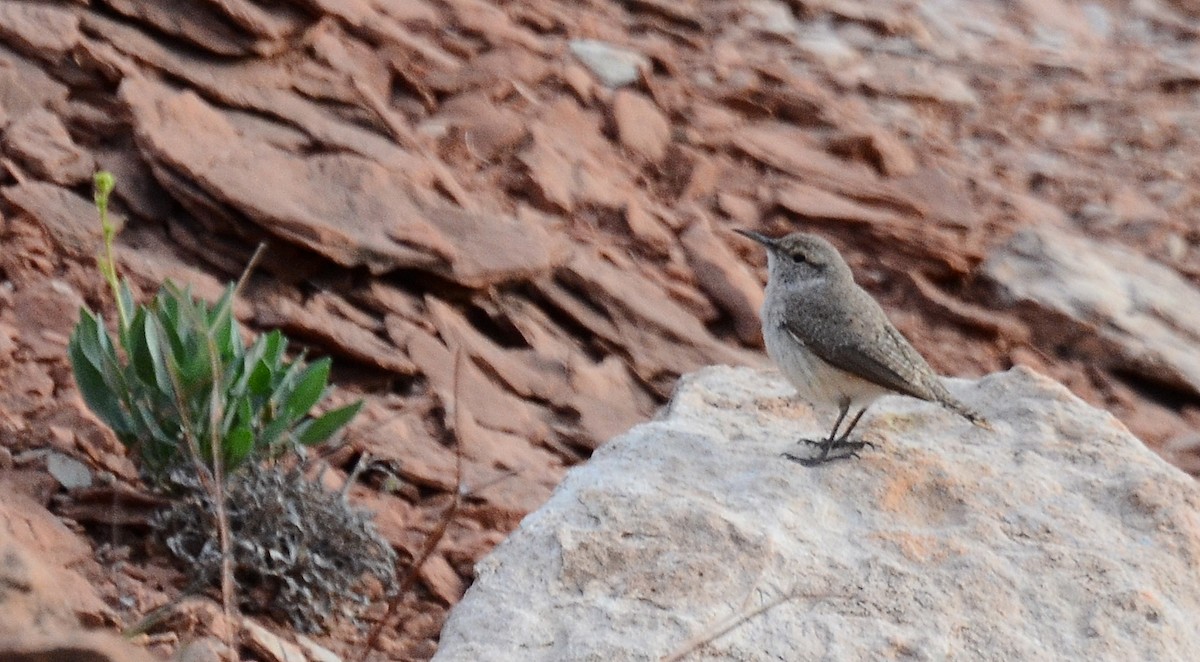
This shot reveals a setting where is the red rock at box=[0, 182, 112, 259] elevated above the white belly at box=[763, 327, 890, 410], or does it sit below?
below

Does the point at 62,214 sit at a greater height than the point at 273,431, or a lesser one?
lesser

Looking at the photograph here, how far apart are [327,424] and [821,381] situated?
6.58ft

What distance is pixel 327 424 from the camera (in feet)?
17.8

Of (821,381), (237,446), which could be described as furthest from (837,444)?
(237,446)

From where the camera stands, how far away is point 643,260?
8805mm

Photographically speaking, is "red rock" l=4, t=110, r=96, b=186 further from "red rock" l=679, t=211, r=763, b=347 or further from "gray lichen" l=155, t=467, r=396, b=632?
"red rock" l=679, t=211, r=763, b=347

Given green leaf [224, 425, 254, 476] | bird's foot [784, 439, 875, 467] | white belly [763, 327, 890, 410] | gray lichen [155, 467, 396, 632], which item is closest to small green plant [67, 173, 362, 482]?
green leaf [224, 425, 254, 476]

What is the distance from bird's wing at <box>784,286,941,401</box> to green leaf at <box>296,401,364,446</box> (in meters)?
1.93

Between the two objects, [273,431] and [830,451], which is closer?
[273,431]

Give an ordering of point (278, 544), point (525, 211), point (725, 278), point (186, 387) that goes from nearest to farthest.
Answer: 1. point (186, 387)
2. point (278, 544)
3. point (525, 211)
4. point (725, 278)

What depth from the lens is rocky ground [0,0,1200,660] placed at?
6332mm

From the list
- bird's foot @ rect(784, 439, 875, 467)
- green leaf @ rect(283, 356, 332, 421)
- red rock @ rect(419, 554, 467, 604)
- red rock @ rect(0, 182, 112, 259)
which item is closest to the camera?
green leaf @ rect(283, 356, 332, 421)

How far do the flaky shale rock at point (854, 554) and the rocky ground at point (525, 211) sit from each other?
0.81 metres

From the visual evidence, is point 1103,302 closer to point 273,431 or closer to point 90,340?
point 273,431
